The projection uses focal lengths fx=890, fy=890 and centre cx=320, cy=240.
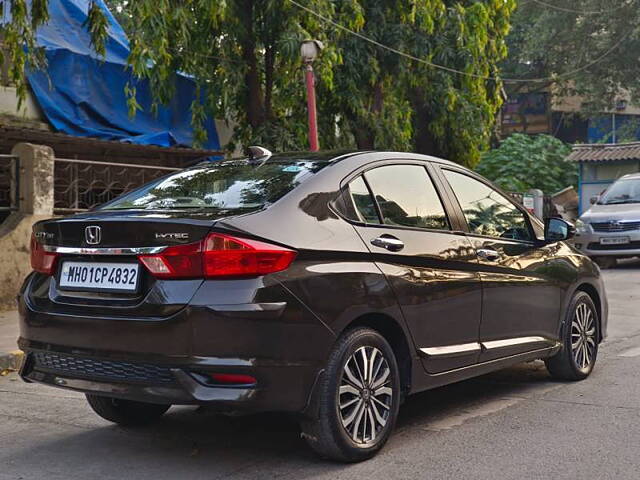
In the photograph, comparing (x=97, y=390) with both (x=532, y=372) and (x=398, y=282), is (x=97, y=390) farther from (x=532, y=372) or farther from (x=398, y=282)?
(x=532, y=372)

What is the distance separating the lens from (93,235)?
4.23 meters

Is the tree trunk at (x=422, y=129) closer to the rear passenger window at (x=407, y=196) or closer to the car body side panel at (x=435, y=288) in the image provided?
the rear passenger window at (x=407, y=196)

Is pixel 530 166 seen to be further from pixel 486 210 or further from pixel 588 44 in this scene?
pixel 486 210

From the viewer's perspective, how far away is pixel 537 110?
42.0 meters

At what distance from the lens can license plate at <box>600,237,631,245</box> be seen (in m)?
16.0

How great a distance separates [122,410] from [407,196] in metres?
2.04

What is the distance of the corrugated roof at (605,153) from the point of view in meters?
26.3

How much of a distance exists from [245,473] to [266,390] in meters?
0.51

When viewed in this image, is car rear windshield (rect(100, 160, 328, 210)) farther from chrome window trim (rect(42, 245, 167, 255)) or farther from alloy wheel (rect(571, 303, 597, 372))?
alloy wheel (rect(571, 303, 597, 372))

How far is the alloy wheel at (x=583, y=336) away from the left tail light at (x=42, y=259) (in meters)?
3.64

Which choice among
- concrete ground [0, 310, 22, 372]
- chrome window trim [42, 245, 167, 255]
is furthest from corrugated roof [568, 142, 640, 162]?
chrome window trim [42, 245, 167, 255]

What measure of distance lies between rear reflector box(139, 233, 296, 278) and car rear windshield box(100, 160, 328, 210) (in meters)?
0.35

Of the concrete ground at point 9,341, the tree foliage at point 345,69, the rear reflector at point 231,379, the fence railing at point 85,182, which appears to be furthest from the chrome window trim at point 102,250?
the fence railing at point 85,182

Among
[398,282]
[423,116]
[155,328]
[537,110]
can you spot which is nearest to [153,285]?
[155,328]
